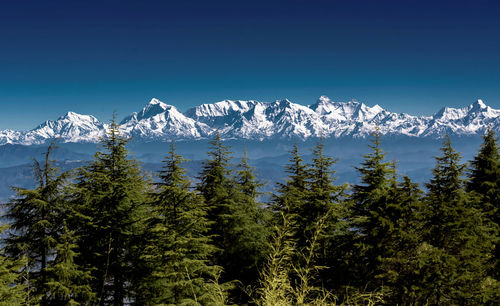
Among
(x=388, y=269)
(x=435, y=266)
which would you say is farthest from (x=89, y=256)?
(x=435, y=266)

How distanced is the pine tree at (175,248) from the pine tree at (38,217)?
20.0 feet

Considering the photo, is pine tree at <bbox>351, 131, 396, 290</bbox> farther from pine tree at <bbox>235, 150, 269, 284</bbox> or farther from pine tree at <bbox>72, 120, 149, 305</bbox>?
pine tree at <bbox>72, 120, 149, 305</bbox>

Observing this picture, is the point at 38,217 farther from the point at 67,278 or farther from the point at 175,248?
the point at 175,248

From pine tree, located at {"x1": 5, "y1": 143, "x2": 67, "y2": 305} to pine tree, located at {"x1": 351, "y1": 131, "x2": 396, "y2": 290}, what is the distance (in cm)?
1629

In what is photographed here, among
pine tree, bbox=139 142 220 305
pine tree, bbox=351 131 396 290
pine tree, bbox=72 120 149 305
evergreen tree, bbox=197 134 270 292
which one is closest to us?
pine tree, bbox=139 142 220 305

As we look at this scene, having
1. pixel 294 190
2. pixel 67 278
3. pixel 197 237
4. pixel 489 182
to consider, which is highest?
pixel 489 182

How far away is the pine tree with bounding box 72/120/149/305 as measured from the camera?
690 inches

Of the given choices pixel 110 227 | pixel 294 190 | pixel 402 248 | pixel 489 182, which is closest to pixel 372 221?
pixel 402 248

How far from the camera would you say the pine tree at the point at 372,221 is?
15.9 metres

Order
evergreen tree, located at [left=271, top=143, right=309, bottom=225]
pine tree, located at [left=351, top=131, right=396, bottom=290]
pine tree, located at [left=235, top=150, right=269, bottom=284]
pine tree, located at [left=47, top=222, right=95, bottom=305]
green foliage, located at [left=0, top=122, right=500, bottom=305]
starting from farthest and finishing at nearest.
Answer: pine tree, located at [left=235, top=150, right=269, bottom=284] → evergreen tree, located at [left=271, top=143, right=309, bottom=225] → pine tree, located at [left=351, top=131, right=396, bottom=290] → pine tree, located at [left=47, top=222, right=95, bottom=305] → green foliage, located at [left=0, top=122, right=500, bottom=305]

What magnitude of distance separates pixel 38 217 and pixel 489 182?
29.0 meters

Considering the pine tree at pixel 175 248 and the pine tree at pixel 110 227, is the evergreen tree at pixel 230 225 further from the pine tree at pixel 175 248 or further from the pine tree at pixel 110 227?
the pine tree at pixel 175 248

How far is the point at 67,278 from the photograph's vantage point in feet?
51.4

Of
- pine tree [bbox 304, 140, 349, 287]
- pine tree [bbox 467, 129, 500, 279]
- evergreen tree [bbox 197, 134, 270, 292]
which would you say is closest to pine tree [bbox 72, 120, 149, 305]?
evergreen tree [bbox 197, 134, 270, 292]
